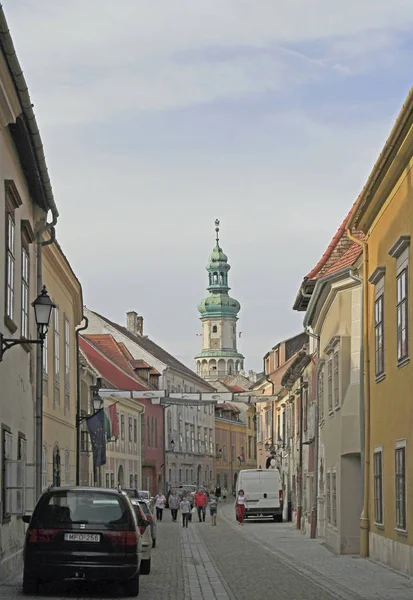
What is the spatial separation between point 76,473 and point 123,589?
1719 centimetres

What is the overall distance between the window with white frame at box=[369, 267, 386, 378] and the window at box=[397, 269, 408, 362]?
181cm

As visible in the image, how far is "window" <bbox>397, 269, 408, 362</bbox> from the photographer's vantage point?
1948 cm

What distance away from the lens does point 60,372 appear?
30000mm

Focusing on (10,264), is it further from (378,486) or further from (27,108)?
(378,486)

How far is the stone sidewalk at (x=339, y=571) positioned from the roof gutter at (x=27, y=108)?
7975 mm

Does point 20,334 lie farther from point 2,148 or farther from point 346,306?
point 346,306

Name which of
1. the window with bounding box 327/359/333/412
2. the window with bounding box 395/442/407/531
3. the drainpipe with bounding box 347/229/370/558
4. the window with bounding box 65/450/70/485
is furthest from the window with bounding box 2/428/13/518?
the window with bounding box 65/450/70/485

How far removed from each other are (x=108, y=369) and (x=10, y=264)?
5559 centimetres

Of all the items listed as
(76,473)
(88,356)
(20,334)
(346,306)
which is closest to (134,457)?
(88,356)

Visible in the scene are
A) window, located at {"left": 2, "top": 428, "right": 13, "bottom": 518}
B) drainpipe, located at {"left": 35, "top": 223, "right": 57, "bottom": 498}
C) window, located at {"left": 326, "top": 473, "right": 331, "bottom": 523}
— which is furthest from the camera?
window, located at {"left": 326, "top": 473, "right": 331, "bottom": 523}

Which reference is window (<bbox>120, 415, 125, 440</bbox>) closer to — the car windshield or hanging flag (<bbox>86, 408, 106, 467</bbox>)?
hanging flag (<bbox>86, 408, 106, 467</bbox>)

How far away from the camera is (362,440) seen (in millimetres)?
25016

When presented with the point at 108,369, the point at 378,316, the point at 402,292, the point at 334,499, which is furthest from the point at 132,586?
the point at 108,369

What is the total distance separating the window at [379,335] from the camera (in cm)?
2244
